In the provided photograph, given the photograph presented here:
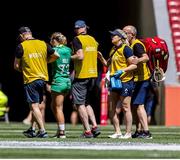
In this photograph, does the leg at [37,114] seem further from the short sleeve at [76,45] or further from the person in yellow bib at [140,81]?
the person in yellow bib at [140,81]

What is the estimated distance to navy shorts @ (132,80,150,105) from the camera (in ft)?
49.3

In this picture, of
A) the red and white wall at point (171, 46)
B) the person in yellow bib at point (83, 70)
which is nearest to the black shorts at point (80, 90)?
the person in yellow bib at point (83, 70)

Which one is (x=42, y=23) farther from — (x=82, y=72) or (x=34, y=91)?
(x=34, y=91)

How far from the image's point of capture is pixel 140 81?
49.7ft

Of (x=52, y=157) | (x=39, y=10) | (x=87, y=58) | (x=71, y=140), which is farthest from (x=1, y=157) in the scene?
(x=39, y=10)

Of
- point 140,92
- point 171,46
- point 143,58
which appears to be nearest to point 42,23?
point 171,46

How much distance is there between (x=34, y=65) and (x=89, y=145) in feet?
7.71

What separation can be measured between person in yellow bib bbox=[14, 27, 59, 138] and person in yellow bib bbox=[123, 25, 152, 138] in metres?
1.39

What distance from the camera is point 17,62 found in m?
14.9

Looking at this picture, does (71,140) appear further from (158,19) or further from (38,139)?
(158,19)

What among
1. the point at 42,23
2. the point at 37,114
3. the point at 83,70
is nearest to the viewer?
the point at 37,114

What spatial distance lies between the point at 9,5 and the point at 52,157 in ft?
86.7

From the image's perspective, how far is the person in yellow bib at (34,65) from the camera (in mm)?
14719

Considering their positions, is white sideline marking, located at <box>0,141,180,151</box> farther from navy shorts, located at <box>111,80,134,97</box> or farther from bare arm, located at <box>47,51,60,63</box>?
bare arm, located at <box>47,51,60,63</box>
